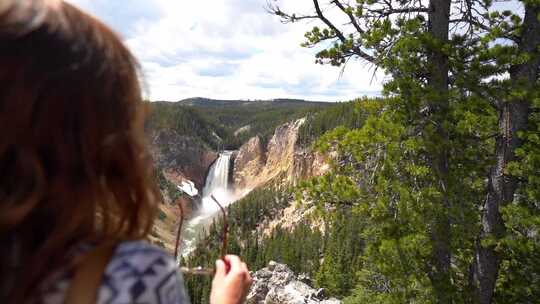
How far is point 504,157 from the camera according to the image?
22.9 feet

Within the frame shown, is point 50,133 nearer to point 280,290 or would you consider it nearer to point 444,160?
point 444,160

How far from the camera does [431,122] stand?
22.8 ft

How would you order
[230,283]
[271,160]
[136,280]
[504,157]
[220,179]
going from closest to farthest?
1. [136,280]
2. [230,283]
3. [504,157]
4. [271,160]
5. [220,179]

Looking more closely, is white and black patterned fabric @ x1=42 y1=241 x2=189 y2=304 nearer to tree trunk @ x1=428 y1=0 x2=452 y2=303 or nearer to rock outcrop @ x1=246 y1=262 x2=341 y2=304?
tree trunk @ x1=428 y1=0 x2=452 y2=303

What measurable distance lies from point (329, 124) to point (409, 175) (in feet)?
359

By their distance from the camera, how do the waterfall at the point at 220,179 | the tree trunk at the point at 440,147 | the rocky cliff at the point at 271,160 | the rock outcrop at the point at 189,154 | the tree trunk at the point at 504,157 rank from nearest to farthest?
the tree trunk at the point at 504,157 → the tree trunk at the point at 440,147 → the rocky cliff at the point at 271,160 → the waterfall at the point at 220,179 → the rock outcrop at the point at 189,154

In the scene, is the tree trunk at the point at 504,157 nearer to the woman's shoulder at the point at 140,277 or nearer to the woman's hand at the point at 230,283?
the woman's hand at the point at 230,283

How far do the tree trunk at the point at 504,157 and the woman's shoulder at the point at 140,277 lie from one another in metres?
6.22

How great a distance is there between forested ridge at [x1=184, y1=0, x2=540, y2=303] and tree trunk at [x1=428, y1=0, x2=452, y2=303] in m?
0.02

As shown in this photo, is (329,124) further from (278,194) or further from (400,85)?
(400,85)

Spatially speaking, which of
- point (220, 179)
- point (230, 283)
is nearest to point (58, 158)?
point (230, 283)

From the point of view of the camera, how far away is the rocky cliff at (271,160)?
115625 millimetres

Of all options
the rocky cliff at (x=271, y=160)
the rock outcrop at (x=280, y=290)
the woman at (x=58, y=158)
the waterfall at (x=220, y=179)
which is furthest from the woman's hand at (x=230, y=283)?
the waterfall at (x=220, y=179)

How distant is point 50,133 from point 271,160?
12923cm
